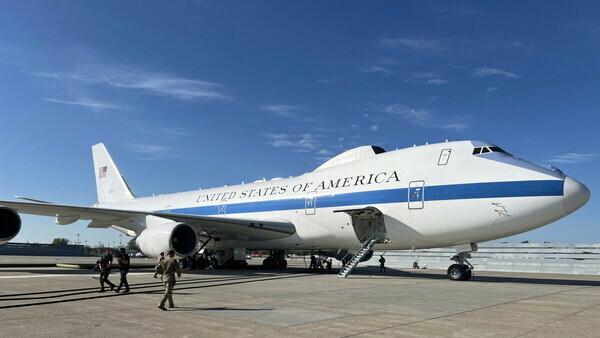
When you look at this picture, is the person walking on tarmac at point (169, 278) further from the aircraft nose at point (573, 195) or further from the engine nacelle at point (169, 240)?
the aircraft nose at point (573, 195)

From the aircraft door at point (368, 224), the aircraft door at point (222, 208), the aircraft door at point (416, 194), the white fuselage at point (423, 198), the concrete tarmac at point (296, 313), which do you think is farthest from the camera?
the aircraft door at point (222, 208)

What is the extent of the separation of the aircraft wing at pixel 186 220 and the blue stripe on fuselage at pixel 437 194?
118cm

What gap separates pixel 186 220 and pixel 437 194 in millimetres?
11820

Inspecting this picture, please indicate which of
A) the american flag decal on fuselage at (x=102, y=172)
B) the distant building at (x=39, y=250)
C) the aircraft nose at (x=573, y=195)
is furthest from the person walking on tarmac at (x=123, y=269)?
the distant building at (x=39, y=250)

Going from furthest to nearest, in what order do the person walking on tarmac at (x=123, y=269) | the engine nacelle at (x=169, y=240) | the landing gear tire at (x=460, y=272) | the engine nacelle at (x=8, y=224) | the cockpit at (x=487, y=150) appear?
the engine nacelle at (x=169, y=240), the engine nacelle at (x=8, y=224), the landing gear tire at (x=460, y=272), the cockpit at (x=487, y=150), the person walking on tarmac at (x=123, y=269)

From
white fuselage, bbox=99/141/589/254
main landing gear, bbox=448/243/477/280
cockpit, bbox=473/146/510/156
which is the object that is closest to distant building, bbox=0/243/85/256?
white fuselage, bbox=99/141/589/254

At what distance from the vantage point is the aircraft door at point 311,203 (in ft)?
68.5

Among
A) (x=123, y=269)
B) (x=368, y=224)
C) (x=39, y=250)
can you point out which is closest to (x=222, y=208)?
(x=368, y=224)

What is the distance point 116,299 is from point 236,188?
16.4 m

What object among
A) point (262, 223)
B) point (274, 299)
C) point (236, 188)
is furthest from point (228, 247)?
point (274, 299)

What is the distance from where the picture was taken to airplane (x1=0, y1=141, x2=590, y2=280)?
1534cm

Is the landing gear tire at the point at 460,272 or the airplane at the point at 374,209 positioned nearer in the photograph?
the airplane at the point at 374,209

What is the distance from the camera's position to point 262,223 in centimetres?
2191

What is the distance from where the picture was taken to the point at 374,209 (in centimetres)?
1836
